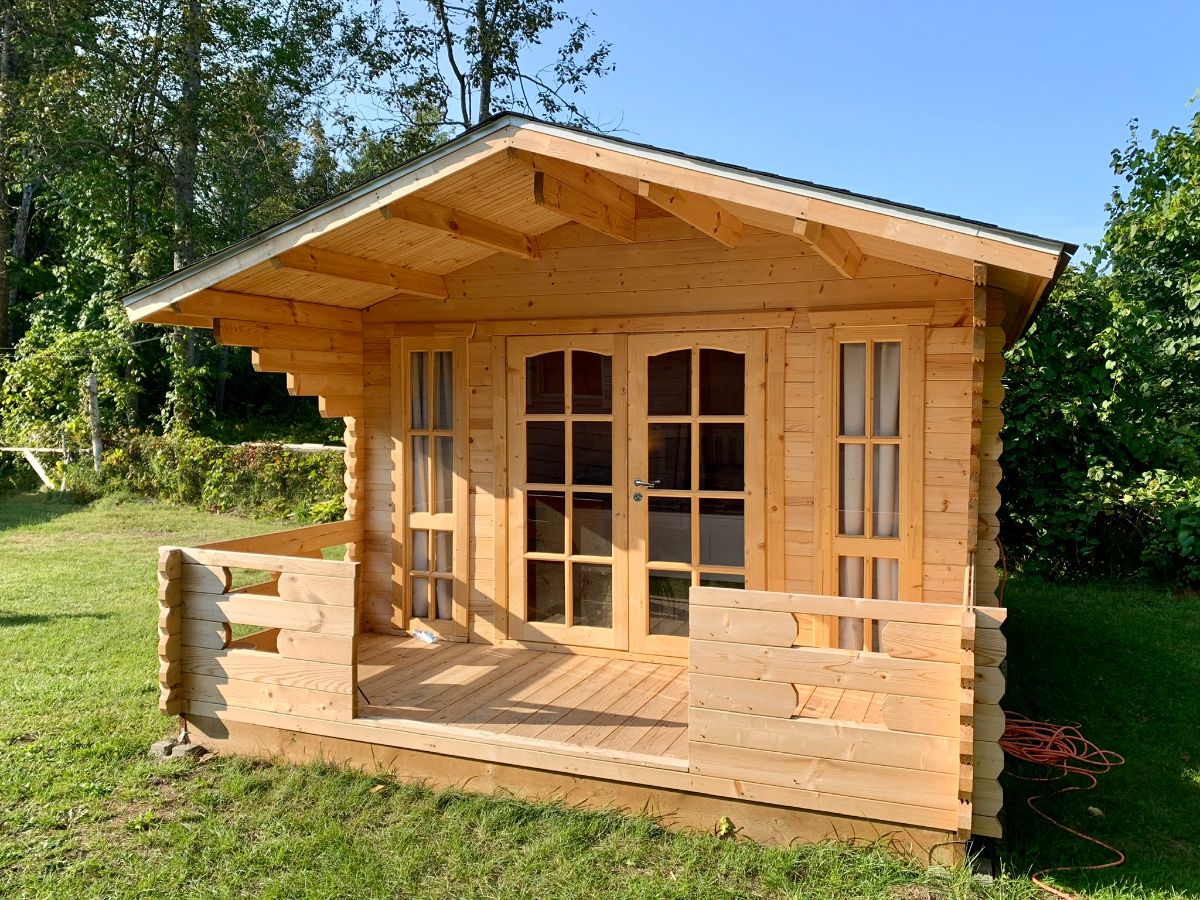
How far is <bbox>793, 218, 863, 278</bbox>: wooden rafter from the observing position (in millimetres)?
3420

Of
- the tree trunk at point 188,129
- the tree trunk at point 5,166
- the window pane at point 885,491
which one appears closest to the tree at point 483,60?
the tree trunk at point 188,129

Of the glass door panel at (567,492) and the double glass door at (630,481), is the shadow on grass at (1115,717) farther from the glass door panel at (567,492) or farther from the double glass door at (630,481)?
the glass door panel at (567,492)

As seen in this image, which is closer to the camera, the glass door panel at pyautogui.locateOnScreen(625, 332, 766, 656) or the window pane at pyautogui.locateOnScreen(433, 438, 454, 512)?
the glass door panel at pyautogui.locateOnScreen(625, 332, 766, 656)

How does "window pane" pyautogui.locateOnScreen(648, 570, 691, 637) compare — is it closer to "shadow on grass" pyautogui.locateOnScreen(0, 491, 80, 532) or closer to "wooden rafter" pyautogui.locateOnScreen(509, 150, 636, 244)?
"wooden rafter" pyautogui.locateOnScreen(509, 150, 636, 244)

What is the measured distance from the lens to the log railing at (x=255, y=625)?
3877mm

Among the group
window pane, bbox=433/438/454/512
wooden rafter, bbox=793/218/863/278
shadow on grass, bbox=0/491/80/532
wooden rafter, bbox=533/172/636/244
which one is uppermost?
wooden rafter, bbox=533/172/636/244

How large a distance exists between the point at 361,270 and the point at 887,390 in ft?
9.25

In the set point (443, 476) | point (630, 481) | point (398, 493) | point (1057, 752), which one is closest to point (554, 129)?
point (630, 481)

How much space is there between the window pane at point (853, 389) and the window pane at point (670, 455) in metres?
0.86

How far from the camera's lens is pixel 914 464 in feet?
14.1

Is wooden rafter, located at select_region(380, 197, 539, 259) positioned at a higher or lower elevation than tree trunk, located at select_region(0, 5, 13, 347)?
lower

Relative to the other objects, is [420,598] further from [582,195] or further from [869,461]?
[869,461]

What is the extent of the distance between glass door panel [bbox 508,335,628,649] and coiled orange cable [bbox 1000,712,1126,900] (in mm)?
2126

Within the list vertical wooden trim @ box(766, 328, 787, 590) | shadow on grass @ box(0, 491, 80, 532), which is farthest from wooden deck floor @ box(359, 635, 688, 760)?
shadow on grass @ box(0, 491, 80, 532)
